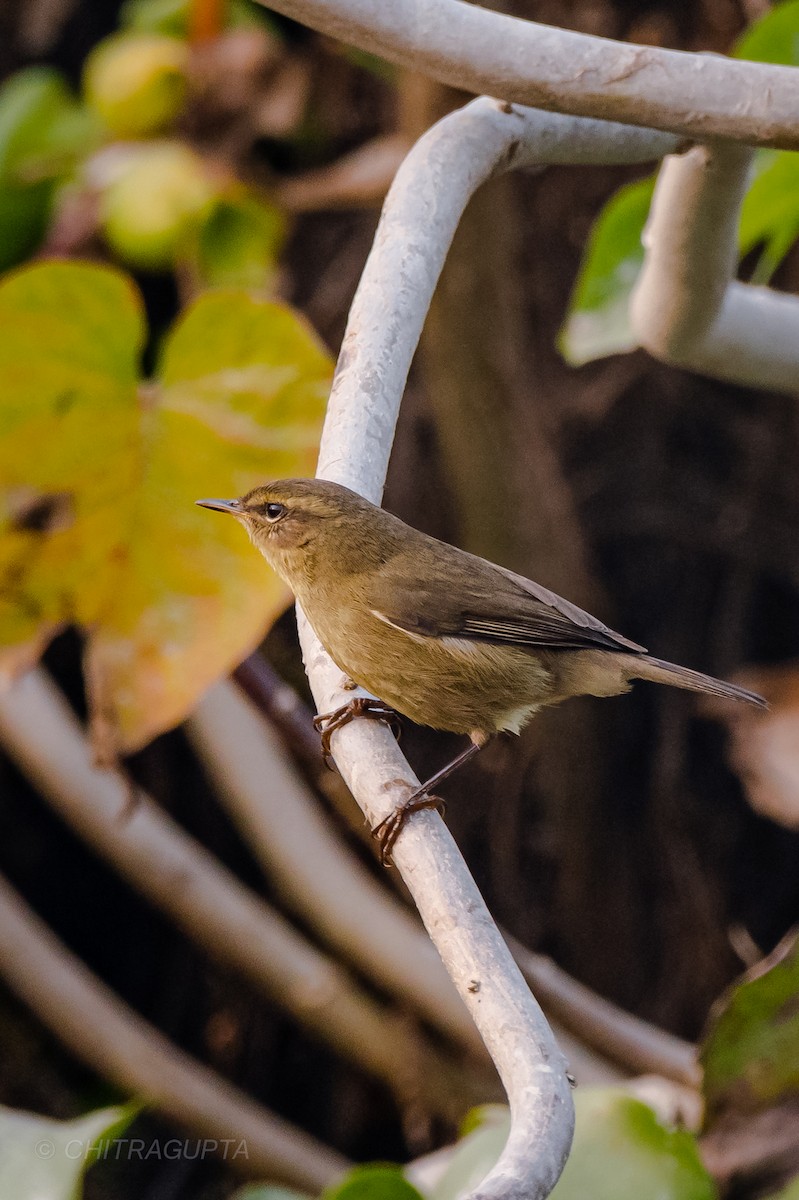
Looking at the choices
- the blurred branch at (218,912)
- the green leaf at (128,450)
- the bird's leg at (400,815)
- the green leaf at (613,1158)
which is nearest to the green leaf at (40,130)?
the blurred branch at (218,912)

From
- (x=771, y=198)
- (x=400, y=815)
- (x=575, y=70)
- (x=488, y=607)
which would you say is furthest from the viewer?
(x=771, y=198)

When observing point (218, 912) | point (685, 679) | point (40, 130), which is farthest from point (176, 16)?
point (685, 679)

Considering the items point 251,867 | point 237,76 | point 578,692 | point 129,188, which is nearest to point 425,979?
point 251,867

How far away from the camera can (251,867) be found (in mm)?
3594

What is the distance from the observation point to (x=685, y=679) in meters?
1.73

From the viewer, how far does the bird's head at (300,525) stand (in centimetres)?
175

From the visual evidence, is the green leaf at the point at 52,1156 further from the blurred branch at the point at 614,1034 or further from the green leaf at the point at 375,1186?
the blurred branch at the point at 614,1034

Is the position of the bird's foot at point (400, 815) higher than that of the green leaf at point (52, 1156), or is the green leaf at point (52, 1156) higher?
the bird's foot at point (400, 815)

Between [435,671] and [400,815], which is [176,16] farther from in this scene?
[400,815]

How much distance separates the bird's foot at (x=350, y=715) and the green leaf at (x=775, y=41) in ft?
4.68

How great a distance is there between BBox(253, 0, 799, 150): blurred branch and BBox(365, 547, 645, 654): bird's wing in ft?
2.19

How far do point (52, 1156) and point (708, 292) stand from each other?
58.5 inches

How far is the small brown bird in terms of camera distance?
169cm

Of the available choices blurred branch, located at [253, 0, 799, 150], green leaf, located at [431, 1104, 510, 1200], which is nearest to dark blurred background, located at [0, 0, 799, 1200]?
green leaf, located at [431, 1104, 510, 1200]
